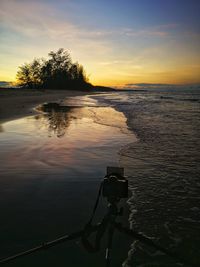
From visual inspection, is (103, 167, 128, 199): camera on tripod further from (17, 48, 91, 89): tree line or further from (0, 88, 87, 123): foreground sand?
(17, 48, 91, 89): tree line

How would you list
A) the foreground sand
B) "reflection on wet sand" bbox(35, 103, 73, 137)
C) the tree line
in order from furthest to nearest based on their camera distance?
1. the tree line
2. the foreground sand
3. "reflection on wet sand" bbox(35, 103, 73, 137)

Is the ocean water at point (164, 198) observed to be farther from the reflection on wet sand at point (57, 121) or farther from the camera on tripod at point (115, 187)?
the reflection on wet sand at point (57, 121)

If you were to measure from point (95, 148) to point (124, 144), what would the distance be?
3.74ft

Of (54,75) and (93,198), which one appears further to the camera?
(54,75)

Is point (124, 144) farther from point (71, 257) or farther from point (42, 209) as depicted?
point (71, 257)

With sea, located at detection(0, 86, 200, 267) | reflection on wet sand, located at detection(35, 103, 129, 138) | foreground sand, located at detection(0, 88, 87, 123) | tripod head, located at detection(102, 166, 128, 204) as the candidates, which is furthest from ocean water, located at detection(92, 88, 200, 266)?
foreground sand, located at detection(0, 88, 87, 123)

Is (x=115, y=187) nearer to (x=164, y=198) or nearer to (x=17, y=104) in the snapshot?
(x=164, y=198)

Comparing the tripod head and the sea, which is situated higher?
the tripod head

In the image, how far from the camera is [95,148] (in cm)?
754

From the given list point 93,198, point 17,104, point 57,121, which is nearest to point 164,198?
point 93,198

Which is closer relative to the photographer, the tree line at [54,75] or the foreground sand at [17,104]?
the foreground sand at [17,104]

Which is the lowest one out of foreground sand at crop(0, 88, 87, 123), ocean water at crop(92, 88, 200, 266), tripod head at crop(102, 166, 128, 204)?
foreground sand at crop(0, 88, 87, 123)

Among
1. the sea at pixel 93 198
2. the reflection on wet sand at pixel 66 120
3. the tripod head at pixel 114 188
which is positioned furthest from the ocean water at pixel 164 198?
the reflection on wet sand at pixel 66 120

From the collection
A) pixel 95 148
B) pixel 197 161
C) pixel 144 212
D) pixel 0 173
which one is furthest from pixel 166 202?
pixel 95 148
